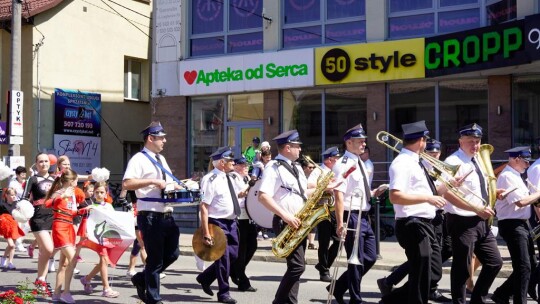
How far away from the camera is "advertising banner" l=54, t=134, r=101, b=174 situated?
2747 centimetres

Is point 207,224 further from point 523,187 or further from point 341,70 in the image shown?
point 341,70

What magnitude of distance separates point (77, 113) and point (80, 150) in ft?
4.19

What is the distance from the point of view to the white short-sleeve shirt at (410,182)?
771cm

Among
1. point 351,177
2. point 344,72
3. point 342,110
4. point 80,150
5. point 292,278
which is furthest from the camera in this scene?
point 80,150

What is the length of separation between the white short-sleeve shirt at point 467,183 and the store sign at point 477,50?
8903mm

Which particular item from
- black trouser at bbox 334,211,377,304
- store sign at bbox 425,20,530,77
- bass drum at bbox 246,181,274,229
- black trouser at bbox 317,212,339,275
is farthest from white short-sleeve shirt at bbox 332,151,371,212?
store sign at bbox 425,20,530,77

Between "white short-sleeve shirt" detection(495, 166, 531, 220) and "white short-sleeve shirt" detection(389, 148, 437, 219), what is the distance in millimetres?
1589

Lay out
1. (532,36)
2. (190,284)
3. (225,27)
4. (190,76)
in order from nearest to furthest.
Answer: (190,284)
(532,36)
(225,27)
(190,76)

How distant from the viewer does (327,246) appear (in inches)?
483

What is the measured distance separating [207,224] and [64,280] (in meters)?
1.82

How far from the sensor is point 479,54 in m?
17.9

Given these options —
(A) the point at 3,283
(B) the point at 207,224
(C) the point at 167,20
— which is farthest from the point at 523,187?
(C) the point at 167,20

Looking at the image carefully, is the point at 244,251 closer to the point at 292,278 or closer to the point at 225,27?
the point at 292,278

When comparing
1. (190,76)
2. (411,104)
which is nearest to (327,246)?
(411,104)
